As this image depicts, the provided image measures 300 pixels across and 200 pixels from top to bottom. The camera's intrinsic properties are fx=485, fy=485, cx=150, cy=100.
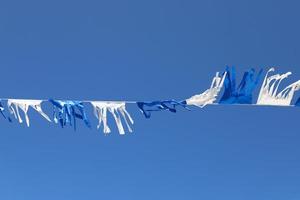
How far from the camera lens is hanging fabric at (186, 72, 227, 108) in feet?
6.17

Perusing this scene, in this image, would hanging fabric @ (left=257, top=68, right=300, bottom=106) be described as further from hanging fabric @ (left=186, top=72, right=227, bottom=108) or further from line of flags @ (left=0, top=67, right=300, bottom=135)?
hanging fabric @ (left=186, top=72, right=227, bottom=108)

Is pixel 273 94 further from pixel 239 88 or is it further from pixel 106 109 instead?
pixel 106 109

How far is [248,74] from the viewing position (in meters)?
1.85

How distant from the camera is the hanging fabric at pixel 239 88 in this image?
1859 mm

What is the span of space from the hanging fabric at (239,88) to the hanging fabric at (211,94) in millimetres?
23

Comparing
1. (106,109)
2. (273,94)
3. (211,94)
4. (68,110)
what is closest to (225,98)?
(211,94)

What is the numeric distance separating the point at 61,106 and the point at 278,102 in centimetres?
86

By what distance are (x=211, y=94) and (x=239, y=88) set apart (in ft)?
0.36

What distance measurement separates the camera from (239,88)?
1.88 metres

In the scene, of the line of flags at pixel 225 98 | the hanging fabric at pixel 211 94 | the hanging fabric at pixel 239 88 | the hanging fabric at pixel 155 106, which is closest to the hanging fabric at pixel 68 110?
the line of flags at pixel 225 98

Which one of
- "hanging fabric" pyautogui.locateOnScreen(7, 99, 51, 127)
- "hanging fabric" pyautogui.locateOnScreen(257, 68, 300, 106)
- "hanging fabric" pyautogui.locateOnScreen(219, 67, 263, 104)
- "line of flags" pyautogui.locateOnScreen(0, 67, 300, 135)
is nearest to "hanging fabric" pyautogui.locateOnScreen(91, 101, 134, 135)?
"line of flags" pyautogui.locateOnScreen(0, 67, 300, 135)

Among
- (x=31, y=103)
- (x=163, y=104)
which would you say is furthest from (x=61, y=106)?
(x=163, y=104)

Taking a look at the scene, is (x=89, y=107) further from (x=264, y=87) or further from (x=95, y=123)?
(x=264, y=87)

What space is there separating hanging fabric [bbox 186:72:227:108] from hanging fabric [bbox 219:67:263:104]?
23 millimetres
